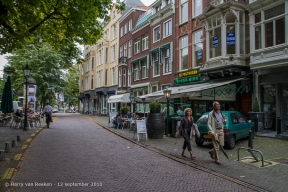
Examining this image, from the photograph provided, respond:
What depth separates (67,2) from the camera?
443 inches

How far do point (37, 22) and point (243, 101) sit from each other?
1238 cm

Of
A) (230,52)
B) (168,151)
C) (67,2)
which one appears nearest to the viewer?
(168,151)

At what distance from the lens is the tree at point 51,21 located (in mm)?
10094

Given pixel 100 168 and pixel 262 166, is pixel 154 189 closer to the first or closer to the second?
pixel 100 168

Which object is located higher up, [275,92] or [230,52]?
[230,52]

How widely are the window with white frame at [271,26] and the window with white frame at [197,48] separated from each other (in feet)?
17.5

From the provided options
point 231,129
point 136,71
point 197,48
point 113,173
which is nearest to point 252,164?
point 231,129

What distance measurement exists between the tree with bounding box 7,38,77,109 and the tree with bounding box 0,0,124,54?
2246 centimetres

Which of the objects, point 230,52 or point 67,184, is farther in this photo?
point 230,52

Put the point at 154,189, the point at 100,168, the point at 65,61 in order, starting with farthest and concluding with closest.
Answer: the point at 65,61
the point at 100,168
the point at 154,189

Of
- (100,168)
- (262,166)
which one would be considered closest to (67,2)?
(100,168)

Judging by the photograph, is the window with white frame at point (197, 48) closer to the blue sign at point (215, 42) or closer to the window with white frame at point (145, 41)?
the blue sign at point (215, 42)

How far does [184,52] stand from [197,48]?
1.86 metres

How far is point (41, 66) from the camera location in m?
35.5
